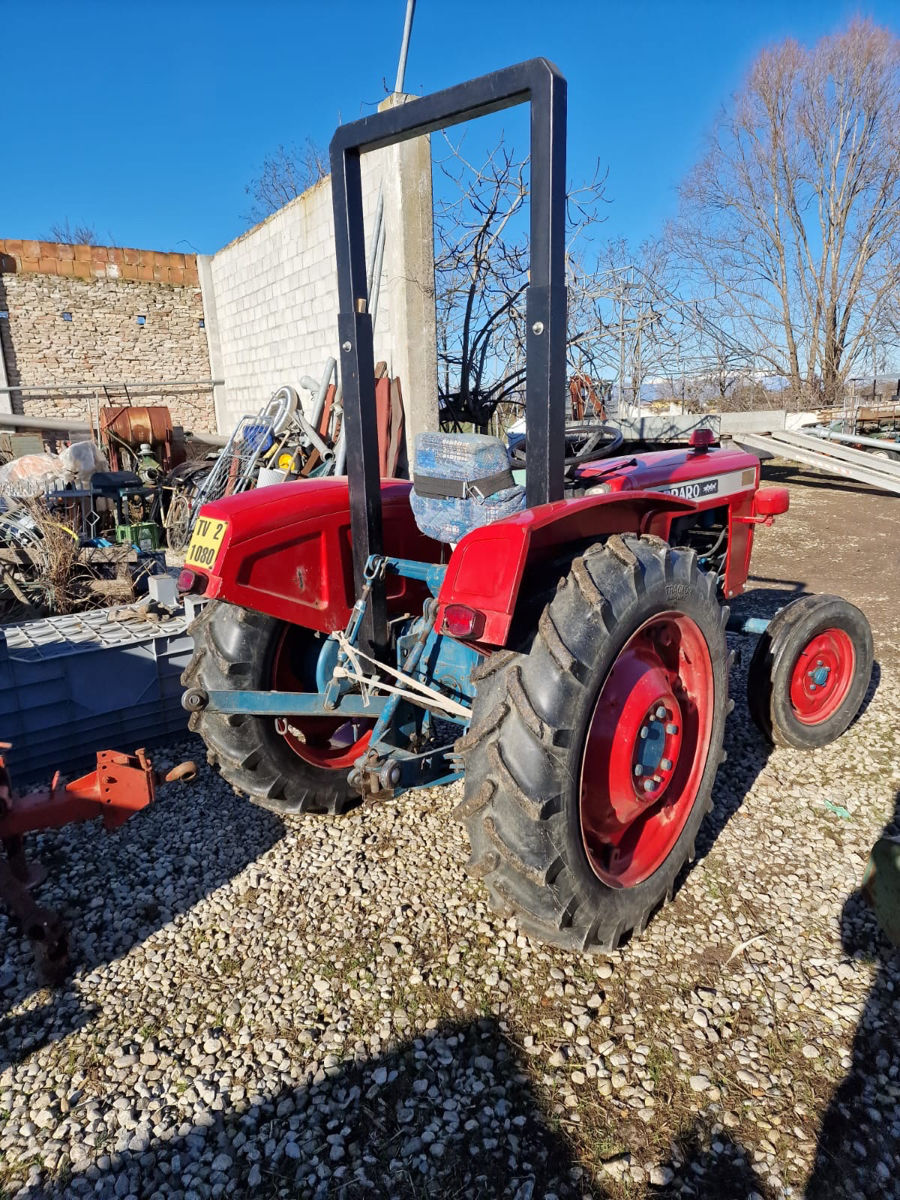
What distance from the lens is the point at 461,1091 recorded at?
5.18 feet

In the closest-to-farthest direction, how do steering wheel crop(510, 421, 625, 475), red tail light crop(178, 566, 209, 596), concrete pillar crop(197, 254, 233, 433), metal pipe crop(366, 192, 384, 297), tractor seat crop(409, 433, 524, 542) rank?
tractor seat crop(409, 433, 524, 542)
red tail light crop(178, 566, 209, 596)
steering wheel crop(510, 421, 625, 475)
metal pipe crop(366, 192, 384, 297)
concrete pillar crop(197, 254, 233, 433)

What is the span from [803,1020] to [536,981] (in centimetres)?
65

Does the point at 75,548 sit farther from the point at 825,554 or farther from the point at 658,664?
the point at 825,554

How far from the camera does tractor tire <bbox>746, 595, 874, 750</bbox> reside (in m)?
2.83

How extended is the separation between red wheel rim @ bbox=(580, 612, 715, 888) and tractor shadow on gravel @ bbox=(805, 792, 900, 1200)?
0.59 metres

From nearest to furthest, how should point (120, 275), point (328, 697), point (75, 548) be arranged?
point (328, 697), point (75, 548), point (120, 275)

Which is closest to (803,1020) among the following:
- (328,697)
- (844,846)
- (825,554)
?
(844,846)

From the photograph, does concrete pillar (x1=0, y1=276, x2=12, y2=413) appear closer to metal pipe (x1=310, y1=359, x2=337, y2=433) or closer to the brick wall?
the brick wall

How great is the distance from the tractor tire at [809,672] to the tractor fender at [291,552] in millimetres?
1552

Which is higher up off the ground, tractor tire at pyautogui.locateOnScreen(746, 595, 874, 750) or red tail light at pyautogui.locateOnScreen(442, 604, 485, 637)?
red tail light at pyautogui.locateOnScreen(442, 604, 485, 637)

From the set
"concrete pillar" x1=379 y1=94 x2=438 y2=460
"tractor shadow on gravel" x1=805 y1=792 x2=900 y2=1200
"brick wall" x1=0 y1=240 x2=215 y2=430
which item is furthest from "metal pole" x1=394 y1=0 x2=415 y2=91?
"brick wall" x1=0 y1=240 x2=215 y2=430

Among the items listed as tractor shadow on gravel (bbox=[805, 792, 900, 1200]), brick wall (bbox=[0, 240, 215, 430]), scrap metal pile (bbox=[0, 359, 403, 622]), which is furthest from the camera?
brick wall (bbox=[0, 240, 215, 430])

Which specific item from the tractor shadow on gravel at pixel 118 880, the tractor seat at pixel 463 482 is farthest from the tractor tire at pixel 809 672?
the tractor shadow on gravel at pixel 118 880

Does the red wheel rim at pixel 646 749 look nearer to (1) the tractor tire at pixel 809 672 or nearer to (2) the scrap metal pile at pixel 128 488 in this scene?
(1) the tractor tire at pixel 809 672
